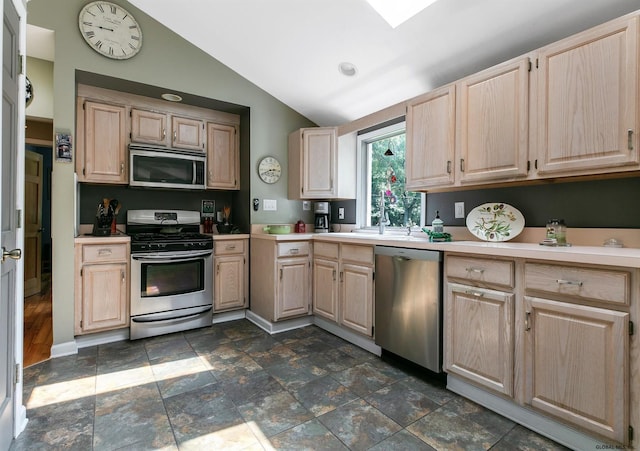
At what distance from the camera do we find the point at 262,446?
1.55 metres

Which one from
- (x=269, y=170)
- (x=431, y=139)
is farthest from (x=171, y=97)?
(x=431, y=139)

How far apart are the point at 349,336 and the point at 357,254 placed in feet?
2.45

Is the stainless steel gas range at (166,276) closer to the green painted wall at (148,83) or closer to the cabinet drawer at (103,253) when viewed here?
the cabinet drawer at (103,253)

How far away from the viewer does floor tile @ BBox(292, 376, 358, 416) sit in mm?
1868

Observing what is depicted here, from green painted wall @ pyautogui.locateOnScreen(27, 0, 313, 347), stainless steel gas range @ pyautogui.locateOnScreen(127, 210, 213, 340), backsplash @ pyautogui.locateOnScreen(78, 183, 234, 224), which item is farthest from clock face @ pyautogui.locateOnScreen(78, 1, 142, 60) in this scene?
stainless steel gas range @ pyautogui.locateOnScreen(127, 210, 213, 340)

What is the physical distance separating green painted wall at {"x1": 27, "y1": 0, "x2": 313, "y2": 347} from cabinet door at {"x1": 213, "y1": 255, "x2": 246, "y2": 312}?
515 millimetres

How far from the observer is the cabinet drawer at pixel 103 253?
2.75m

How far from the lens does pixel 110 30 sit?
110 inches

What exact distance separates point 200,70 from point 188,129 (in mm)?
621

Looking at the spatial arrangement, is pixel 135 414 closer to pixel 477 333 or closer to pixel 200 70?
pixel 477 333

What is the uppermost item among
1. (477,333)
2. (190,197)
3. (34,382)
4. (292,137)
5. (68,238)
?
(292,137)

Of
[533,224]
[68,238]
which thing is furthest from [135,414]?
[533,224]

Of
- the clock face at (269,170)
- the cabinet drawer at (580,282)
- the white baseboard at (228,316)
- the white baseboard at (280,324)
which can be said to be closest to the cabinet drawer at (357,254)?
the white baseboard at (280,324)

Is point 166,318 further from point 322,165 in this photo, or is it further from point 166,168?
point 322,165
